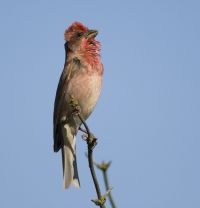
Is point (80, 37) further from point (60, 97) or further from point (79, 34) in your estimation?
point (60, 97)

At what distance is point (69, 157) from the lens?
812 centimetres

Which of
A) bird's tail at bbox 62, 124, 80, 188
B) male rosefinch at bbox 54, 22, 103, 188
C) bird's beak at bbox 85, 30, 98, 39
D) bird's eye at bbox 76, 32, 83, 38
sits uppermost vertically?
bird's eye at bbox 76, 32, 83, 38

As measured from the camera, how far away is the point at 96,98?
8.11 metres

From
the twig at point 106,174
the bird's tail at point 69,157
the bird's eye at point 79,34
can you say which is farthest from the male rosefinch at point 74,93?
the twig at point 106,174

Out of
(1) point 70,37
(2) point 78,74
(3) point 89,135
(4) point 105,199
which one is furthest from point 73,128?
(4) point 105,199

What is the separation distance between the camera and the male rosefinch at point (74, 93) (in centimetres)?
791

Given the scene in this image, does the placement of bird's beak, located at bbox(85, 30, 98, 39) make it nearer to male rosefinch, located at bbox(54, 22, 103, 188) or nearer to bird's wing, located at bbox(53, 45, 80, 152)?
male rosefinch, located at bbox(54, 22, 103, 188)

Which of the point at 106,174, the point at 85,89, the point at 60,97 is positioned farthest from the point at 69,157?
the point at 106,174

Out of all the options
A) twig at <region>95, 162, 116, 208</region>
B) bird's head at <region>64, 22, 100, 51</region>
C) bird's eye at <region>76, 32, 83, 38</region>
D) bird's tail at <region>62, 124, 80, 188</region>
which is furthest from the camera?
bird's eye at <region>76, 32, 83, 38</region>

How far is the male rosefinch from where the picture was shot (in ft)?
26.0

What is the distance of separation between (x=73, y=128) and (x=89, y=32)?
5.74 feet

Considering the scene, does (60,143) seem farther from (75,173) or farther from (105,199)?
(105,199)

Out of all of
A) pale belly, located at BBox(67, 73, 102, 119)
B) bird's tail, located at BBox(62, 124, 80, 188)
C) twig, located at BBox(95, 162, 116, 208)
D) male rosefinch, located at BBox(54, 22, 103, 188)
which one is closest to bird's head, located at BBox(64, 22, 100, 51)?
male rosefinch, located at BBox(54, 22, 103, 188)

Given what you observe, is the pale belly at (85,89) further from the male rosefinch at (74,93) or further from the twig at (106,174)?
the twig at (106,174)
